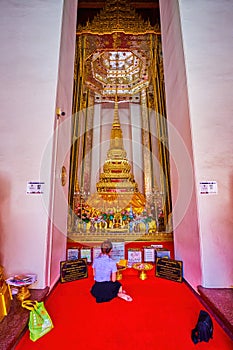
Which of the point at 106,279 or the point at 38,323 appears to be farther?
the point at 106,279

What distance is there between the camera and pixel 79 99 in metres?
6.14

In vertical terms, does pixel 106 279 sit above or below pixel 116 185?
below

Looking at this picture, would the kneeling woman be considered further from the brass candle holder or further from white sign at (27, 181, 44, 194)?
white sign at (27, 181, 44, 194)

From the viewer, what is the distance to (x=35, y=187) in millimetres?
2275

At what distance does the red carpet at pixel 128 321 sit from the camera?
136 centimetres

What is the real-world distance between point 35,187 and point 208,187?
77.0 inches

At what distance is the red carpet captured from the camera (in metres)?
1.36

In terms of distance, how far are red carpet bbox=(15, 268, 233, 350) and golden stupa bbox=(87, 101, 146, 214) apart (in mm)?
3055

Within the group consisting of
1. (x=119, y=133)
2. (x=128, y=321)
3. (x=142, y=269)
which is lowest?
(x=128, y=321)

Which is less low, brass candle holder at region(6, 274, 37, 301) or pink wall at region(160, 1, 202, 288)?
pink wall at region(160, 1, 202, 288)

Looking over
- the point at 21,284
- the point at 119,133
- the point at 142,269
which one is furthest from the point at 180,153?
the point at 119,133

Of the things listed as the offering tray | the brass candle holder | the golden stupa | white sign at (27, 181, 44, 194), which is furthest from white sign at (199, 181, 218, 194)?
the golden stupa

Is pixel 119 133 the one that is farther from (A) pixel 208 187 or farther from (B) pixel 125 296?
(B) pixel 125 296

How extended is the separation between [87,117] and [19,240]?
5719 millimetres
